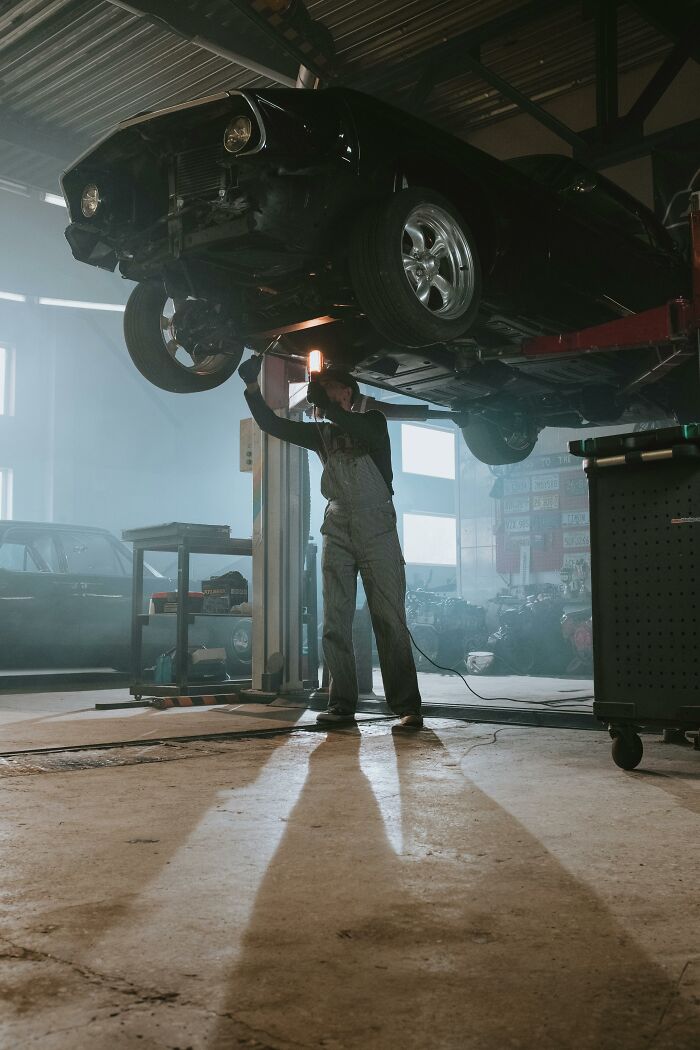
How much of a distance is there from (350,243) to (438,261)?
396 mm

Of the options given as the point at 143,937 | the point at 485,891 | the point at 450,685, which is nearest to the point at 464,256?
the point at 485,891

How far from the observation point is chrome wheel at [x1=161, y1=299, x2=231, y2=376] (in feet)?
14.5

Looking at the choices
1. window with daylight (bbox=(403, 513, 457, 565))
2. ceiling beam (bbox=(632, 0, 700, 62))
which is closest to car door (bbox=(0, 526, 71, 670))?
ceiling beam (bbox=(632, 0, 700, 62))

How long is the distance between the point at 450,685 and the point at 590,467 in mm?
4740

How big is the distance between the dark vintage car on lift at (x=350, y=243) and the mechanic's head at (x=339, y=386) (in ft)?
0.83

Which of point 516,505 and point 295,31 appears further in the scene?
point 516,505

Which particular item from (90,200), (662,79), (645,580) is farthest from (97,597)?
(645,580)

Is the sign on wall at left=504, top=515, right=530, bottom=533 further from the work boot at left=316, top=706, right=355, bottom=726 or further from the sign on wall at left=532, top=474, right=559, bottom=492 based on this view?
the work boot at left=316, top=706, right=355, bottom=726

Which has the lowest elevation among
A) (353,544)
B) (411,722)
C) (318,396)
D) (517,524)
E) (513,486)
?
(411,722)

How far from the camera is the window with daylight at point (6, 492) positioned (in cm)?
1218

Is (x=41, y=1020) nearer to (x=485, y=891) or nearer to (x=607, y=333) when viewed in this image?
(x=485, y=891)

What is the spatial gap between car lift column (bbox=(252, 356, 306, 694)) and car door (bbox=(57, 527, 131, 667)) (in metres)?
2.61

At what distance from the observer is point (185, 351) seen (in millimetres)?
4551

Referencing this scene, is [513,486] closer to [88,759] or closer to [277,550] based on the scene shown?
[277,550]
